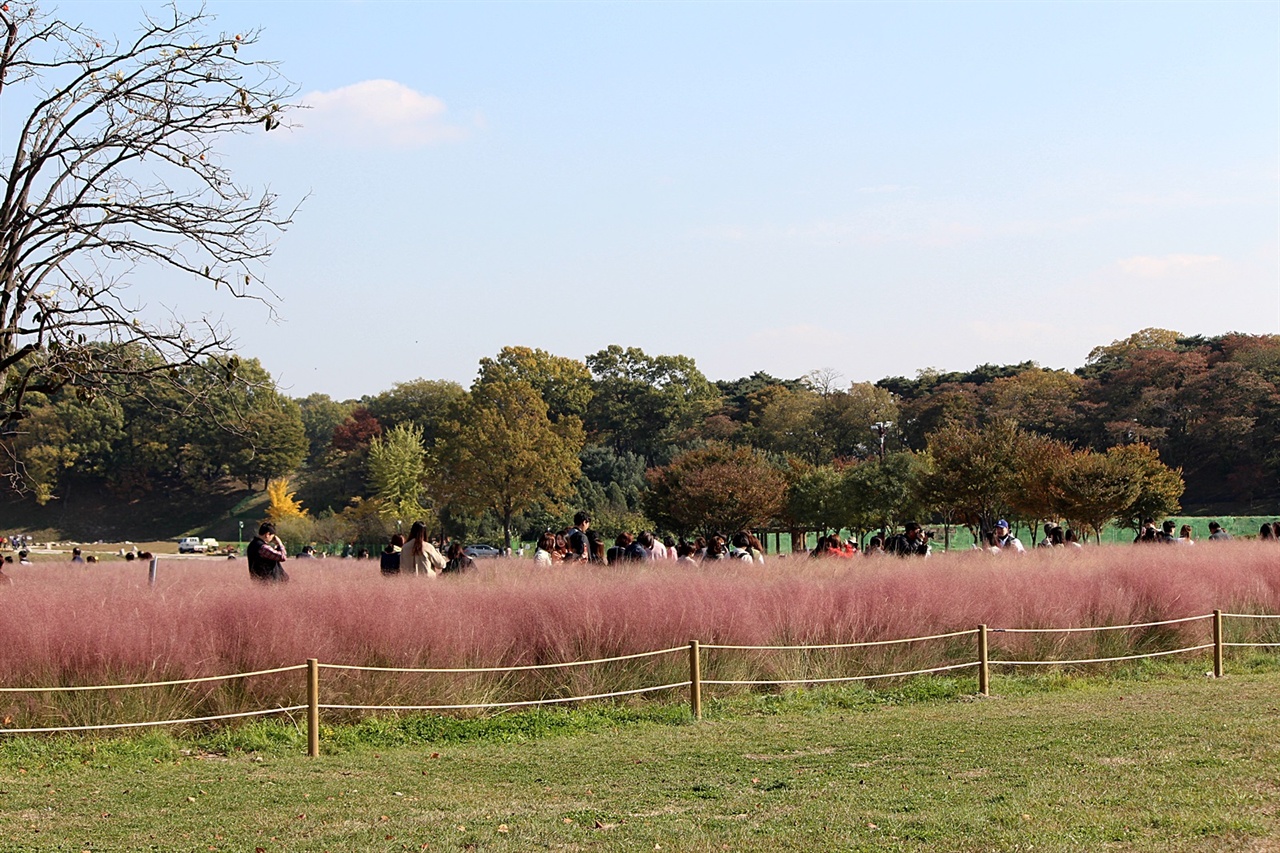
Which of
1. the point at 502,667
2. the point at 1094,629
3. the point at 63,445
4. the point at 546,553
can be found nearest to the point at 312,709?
the point at 502,667

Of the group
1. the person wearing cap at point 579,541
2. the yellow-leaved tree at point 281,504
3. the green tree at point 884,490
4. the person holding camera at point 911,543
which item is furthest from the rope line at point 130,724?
the yellow-leaved tree at point 281,504

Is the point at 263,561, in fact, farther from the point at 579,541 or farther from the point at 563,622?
the point at 579,541

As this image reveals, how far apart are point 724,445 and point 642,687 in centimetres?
4013

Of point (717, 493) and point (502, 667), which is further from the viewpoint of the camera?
point (717, 493)

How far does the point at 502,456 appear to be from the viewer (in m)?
57.2

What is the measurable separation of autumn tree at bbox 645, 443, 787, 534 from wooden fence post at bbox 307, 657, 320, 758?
37.8 m

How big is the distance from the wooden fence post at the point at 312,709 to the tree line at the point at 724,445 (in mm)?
2543

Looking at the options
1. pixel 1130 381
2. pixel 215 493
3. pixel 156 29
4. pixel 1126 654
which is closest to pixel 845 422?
pixel 1130 381

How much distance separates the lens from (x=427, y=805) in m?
8.16

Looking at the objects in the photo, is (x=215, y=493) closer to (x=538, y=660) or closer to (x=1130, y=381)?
(x=1130, y=381)

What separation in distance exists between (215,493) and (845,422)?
50172 mm

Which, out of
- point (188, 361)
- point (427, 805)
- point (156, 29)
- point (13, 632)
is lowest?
point (427, 805)

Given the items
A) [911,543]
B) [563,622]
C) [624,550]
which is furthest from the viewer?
[911,543]

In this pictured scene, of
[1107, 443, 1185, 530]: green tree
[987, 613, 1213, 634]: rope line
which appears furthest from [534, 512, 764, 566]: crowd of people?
[1107, 443, 1185, 530]: green tree
